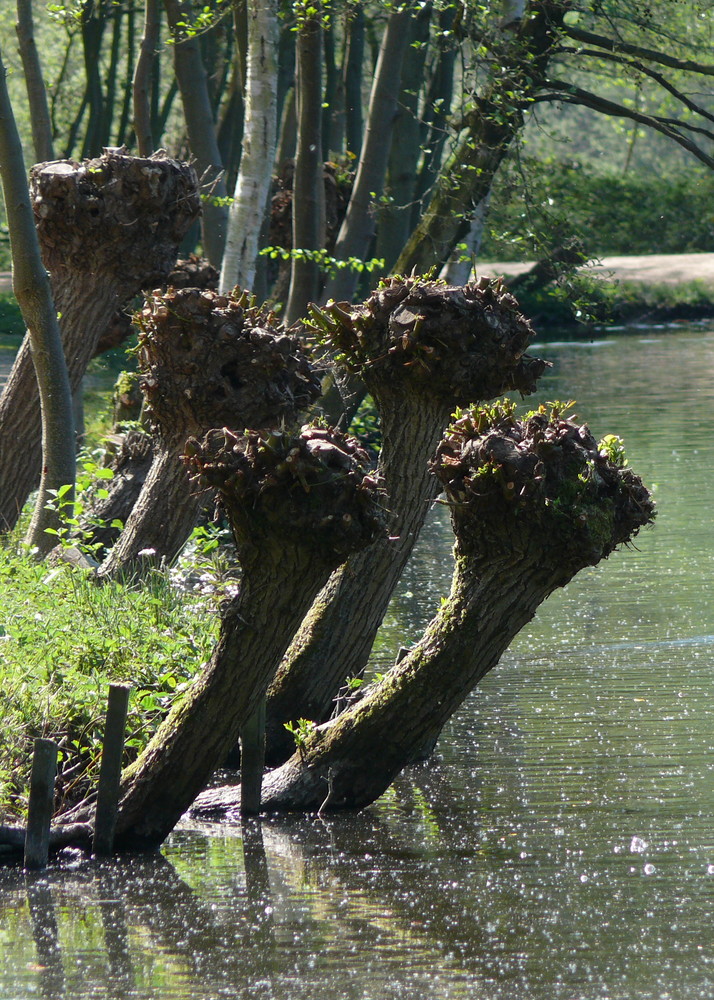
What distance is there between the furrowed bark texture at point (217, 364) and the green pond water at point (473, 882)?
211cm

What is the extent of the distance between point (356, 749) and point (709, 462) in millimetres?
9759

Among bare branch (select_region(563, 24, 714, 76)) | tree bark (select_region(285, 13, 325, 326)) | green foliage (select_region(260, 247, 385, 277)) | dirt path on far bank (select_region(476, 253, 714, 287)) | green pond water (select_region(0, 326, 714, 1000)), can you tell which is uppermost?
bare branch (select_region(563, 24, 714, 76))

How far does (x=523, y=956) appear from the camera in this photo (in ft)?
14.6

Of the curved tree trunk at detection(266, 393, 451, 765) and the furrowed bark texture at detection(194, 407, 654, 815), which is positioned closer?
the furrowed bark texture at detection(194, 407, 654, 815)

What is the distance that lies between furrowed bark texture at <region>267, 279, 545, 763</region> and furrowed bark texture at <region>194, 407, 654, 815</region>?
0.66 m

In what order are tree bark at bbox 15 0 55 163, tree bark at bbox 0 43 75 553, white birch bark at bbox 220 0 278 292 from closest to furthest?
1. tree bark at bbox 0 43 75 553
2. tree bark at bbox 15 0 55 163
3. white birch bark at bbox 220 0 278 292

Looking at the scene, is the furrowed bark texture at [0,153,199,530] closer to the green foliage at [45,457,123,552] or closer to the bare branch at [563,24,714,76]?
the green foliage at [45,457,123,552]

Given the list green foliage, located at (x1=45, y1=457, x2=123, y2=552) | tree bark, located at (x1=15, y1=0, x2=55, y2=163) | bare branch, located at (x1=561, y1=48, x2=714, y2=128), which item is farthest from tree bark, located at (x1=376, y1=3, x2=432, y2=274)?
green foliage, located at (x1=45, y1=457, x2=123, y2=552)

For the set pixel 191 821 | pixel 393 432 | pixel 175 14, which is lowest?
pixel 191 821

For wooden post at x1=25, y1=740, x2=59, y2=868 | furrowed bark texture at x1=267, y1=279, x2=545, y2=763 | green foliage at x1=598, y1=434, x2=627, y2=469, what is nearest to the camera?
wooden post at x1=25, y1=740, x2=59, y2=868

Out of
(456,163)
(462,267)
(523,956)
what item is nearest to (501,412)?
(523,956)

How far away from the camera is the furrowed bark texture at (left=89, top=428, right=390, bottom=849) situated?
192 inches

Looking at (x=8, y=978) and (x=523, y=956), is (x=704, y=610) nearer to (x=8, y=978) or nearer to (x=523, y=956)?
(x=523, y=956)

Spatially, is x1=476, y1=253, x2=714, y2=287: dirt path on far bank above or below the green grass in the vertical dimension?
above
